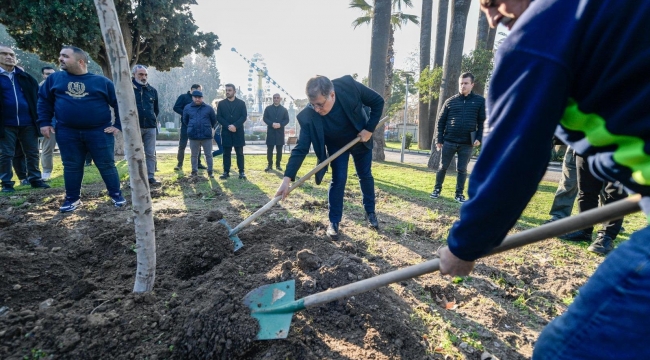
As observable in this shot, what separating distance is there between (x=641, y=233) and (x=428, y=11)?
20260 mm

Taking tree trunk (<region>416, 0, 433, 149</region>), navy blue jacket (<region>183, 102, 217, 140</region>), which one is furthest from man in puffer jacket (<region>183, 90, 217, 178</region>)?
tree trunk (<region>416, 0, 433, 149</region>)

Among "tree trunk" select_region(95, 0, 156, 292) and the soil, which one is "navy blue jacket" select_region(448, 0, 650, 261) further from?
"tree trunk" select_region(95, 0, 156, 292)

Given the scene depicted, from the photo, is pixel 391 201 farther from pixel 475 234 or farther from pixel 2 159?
pixel 2 159

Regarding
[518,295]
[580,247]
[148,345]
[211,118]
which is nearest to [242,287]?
[148,345]

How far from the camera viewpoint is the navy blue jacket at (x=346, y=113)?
139 inches

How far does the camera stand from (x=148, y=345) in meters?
1.82

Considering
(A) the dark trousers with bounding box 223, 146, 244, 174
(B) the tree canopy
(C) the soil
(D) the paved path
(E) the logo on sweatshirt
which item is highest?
(B) the tree canopy

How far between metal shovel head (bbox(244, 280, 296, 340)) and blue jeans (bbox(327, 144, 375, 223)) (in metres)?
1.77

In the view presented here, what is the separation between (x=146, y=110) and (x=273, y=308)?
5637 millimetres

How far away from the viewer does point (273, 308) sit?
1941 millimetres

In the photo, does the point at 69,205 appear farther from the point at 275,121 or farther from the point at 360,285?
the point at 275,121

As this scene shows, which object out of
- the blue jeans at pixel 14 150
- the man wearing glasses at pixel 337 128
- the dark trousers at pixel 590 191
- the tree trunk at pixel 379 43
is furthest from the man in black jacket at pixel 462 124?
the blue jeans at pixel 14 150

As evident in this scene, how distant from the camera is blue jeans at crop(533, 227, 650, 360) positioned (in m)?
0.74

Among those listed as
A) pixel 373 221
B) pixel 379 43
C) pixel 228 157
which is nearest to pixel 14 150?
pixel 228 157
